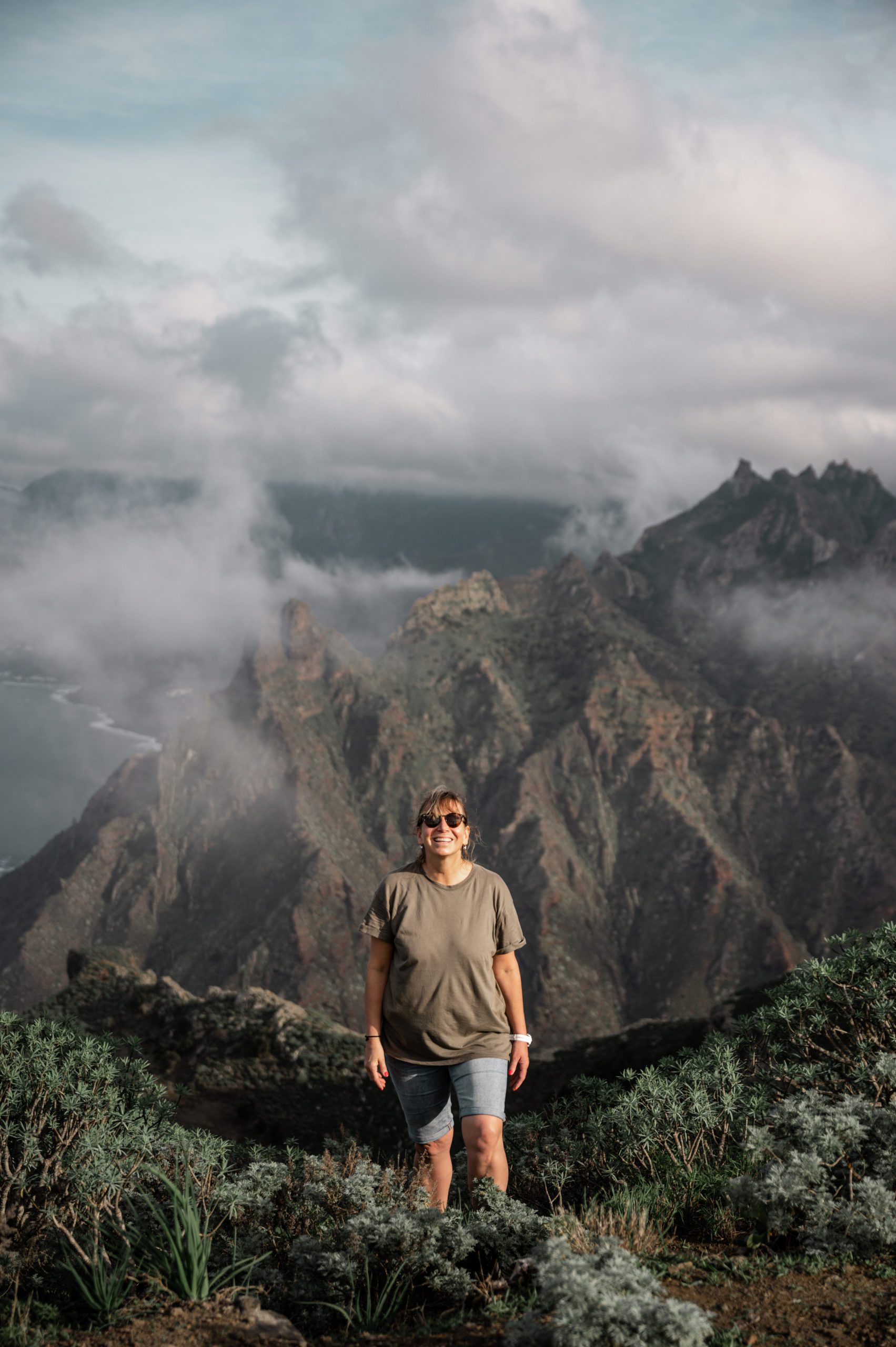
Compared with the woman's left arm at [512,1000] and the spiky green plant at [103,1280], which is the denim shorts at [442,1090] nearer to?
the woman's left arm at [512,1000]

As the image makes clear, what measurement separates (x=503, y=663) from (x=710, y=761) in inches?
1988

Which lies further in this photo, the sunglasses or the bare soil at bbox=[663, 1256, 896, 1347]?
the sunglasses

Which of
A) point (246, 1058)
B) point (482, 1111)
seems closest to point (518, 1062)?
point (482, 1111)

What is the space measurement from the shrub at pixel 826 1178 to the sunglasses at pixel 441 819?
9.92ft

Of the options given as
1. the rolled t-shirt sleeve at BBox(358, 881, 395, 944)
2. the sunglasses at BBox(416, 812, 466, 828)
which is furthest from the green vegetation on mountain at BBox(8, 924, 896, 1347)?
the sunglasses at BBox(416, 812, 466, 828)

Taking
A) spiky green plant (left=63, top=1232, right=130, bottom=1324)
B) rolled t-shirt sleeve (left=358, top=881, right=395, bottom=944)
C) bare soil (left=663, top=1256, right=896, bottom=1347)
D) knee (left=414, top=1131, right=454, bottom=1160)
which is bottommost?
spiky green plant (left=63, top=1232, right=130, bottom=1324)

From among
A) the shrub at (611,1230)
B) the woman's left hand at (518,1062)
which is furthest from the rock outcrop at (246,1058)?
the shrub at (611,1230)

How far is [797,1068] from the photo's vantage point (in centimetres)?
731

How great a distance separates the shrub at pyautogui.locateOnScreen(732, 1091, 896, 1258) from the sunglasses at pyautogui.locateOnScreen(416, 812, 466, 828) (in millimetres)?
3025

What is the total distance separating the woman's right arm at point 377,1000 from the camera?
6121mm

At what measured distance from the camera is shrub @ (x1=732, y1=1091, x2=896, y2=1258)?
5406mm

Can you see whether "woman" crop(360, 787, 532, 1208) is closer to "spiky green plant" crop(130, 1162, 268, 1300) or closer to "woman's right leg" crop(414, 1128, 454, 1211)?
"woman's right leg" crop(414, 1128, 454, 1211)

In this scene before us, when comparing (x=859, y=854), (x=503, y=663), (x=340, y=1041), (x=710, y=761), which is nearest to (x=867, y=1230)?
(x=340, y=1041)

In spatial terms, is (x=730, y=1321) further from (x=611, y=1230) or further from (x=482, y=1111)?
(x=482, y=1111)
